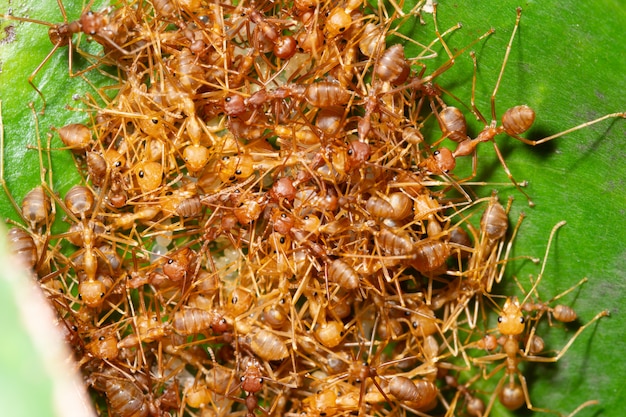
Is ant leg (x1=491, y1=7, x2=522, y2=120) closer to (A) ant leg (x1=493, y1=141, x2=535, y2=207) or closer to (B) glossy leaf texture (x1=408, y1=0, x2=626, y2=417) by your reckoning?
(B) glossy leaf texture (x1=408, y1=0, x2=626, y2=417)

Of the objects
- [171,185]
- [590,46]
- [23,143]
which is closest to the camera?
[590,46]

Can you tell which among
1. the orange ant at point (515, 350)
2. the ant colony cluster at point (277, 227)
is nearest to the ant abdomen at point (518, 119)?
the ant colony cluster at point (277, 227)

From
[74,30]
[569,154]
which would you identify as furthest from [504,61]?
[74,30]

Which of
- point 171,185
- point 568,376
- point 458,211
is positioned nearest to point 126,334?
point 171,185

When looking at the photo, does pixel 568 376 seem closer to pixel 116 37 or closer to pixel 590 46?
pixel 590 46

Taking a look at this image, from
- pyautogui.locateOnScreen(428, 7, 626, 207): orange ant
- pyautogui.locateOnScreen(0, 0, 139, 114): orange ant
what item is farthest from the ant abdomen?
pyautogui.locateOnScreen(0, 0, 139, 114): orange ant

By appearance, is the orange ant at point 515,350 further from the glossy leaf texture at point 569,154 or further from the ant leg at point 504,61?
the ant leg at point 504,61

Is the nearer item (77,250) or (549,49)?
(549,49)

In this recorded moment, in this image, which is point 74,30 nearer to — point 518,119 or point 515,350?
point 518,119
